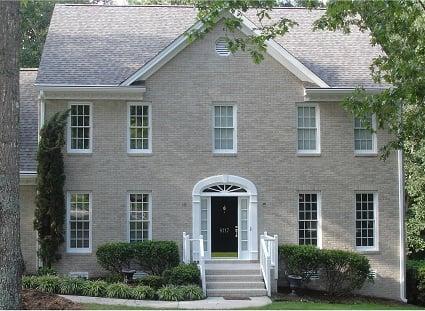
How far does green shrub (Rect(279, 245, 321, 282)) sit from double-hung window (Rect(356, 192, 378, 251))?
8.09ft

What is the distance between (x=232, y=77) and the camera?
2395 cm

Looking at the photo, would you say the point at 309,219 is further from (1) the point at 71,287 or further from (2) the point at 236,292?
(1) the point at 71,287

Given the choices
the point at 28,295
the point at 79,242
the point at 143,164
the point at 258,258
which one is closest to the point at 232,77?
the point at 143,164

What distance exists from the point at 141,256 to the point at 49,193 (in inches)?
148

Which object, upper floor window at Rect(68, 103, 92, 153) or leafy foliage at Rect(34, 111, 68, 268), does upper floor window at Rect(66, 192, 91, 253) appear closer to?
leafy foliage at Rect(34, 111, 68, 268)

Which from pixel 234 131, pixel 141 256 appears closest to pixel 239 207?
pixel 234 131

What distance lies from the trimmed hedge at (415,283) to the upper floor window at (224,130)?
7895 millimetres

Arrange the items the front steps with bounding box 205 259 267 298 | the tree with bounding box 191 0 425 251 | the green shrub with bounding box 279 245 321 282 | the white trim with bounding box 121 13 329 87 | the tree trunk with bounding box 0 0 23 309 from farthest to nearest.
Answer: the white trim with bounding box 121 13 329 87
the green shrub with bounding box 279 245 321 282
the front steps with bounding box 205 259 267 298
the tree with bounding box 191 0 425 251
the tree trunk with bounding box 0 0 23 309

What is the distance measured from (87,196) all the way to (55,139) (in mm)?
2312

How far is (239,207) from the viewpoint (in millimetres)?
23797

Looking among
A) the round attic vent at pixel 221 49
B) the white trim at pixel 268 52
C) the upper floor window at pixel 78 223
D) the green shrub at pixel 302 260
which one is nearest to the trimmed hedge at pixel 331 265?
the green shrub at pixel 302 260

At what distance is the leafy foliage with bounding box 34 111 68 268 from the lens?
884 inches

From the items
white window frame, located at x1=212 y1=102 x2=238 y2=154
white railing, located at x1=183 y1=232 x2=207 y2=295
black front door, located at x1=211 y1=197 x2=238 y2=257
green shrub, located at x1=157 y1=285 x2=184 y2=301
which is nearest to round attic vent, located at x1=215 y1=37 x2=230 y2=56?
white window frame, located at x1=212 y1=102 x2=238 y2=154

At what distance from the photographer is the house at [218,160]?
76.6ft
